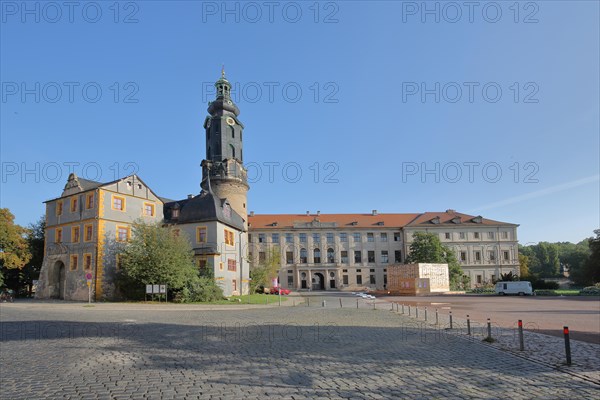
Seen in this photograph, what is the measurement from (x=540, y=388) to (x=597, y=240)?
2516 inches

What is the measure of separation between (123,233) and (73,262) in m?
4.92

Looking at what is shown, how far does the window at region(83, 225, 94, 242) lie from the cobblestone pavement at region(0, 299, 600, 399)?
23224 millimetres

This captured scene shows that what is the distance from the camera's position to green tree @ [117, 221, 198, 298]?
3409 centimetres

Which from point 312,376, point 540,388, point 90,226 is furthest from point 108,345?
point 90,226

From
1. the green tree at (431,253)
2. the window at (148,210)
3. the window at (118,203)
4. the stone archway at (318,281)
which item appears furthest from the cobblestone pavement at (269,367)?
the stone archway at (318,281)

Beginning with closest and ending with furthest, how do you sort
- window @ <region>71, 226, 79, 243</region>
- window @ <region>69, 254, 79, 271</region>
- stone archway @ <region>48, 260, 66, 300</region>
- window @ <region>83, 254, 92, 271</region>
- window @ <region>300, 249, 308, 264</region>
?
window @ <region>83, 254, 92, 271</region>
window @ <region>69, 254, 79, 271</region>
window @ <region>71, 226, 79, 243</region>
stone archway @ <region>48, 260, 66, 300</region>
window @ <region>300, 249, 308, 264</region>

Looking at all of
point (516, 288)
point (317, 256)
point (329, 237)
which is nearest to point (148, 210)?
point (516, 288)

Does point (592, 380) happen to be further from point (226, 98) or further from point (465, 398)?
point (226, 98)

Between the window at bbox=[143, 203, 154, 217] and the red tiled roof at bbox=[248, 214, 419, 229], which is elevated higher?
the red tiled roof at bbox=[248, 214, 419, 229]

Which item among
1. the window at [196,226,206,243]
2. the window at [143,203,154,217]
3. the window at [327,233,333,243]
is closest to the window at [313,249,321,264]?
the window at [327,233,333,243]

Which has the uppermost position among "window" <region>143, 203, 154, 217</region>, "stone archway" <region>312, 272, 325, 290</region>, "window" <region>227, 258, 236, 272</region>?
"window" <region>143, 203, 154, 217</region>

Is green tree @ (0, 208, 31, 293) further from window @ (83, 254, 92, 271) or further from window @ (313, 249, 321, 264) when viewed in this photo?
window @ (313, 249, 321, 264)

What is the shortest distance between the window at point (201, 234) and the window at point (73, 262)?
10.6 m

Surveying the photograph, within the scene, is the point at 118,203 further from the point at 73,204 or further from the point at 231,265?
the point at 231,265
